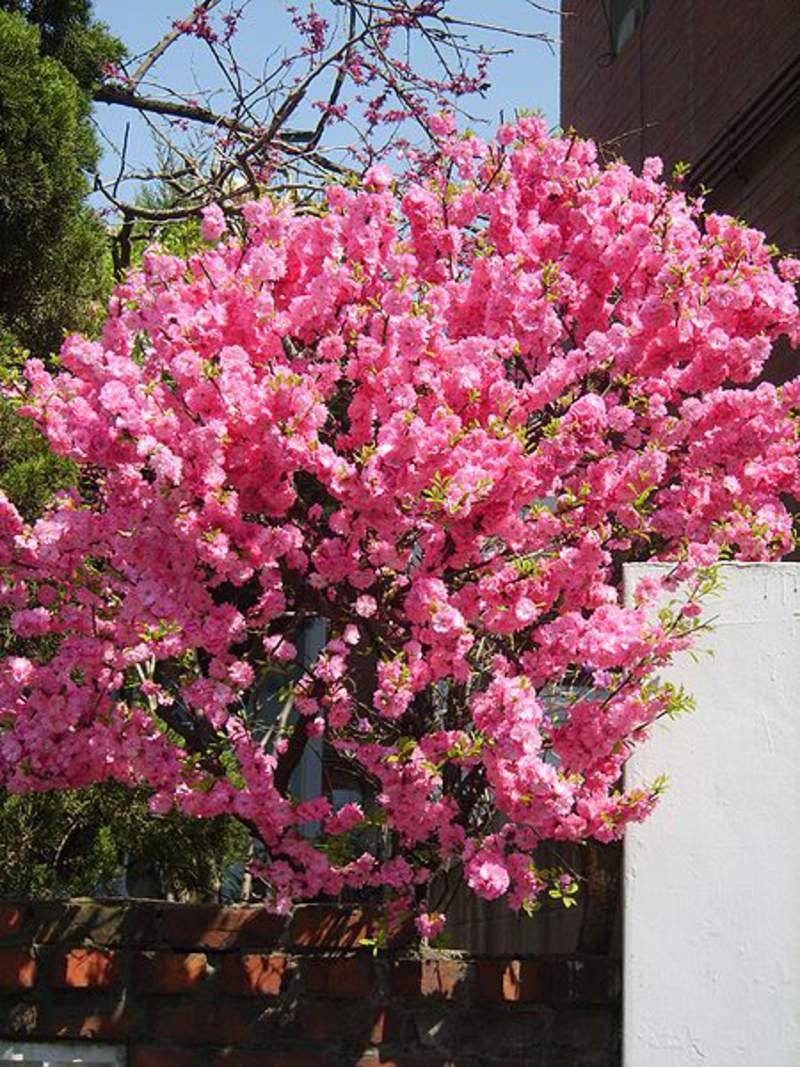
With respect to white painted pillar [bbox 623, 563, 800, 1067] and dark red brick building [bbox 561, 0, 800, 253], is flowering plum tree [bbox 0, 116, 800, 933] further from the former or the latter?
dark red brick building [bbox 561, 0, 800, 253]

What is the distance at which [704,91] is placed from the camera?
941 cm

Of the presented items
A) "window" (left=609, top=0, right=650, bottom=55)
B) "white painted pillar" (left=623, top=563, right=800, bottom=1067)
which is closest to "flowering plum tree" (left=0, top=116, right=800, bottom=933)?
"white painted pillar" (left=623, top=563, right=800, bottom=1067)

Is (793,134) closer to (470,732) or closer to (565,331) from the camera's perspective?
(565,331)

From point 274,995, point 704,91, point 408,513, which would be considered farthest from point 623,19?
point 274,995

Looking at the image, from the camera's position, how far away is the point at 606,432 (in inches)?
188

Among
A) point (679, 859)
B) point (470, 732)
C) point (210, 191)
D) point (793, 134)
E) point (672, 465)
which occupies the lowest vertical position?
point (679, 859)

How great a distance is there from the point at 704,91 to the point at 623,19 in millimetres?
2049

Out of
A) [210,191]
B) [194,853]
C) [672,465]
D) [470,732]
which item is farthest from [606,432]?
[210,191]

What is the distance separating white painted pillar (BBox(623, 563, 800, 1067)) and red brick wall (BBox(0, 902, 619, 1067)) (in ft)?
0.87

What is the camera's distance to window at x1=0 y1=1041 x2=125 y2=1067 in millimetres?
4168

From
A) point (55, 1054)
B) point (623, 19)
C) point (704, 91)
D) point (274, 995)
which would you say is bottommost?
point (55, 1054)

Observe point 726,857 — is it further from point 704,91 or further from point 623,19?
point 623,19

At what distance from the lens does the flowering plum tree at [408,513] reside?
165 inches

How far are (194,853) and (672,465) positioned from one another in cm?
303
